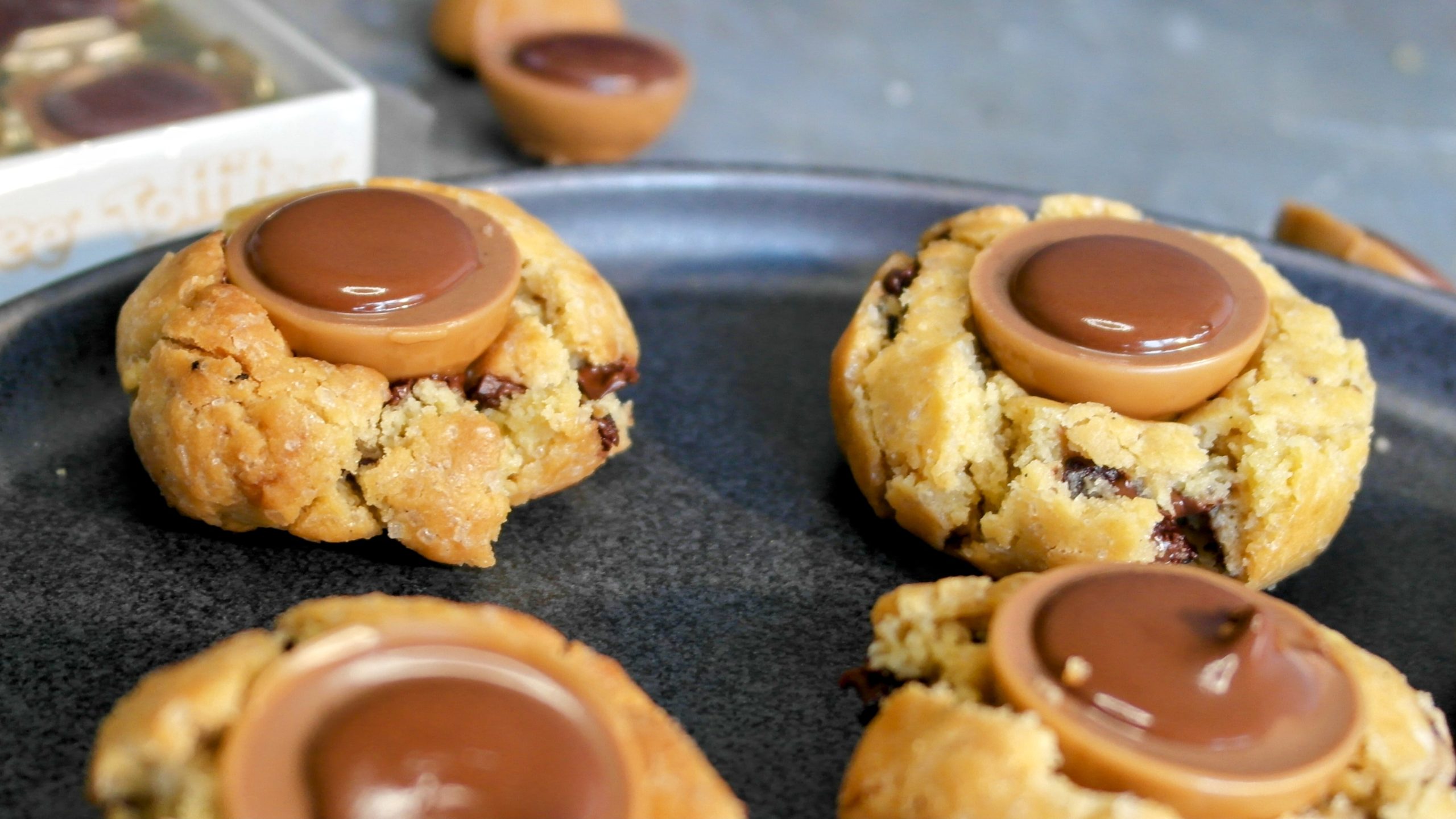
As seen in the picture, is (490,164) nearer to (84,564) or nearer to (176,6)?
(176,6)

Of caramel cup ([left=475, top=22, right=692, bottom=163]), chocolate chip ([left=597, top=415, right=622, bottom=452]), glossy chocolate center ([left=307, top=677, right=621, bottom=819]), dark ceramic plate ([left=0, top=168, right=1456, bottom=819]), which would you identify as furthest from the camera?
caramel cup ([left=475, top=22, right=692, bottom=163])

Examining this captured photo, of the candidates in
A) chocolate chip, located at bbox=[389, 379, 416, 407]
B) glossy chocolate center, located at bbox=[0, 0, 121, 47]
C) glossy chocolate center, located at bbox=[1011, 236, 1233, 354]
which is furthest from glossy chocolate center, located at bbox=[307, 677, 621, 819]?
glossy chocolate center, located at bbox=[0, 0, 121, 47]

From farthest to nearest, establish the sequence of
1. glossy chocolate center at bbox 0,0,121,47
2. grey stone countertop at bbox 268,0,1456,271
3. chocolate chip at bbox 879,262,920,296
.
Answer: grey stone countertop at bbox 268,0,1456,271, glossy chocolate center at bbox 0,0,121,47, chocolate chip at bbox 879,262,920,296

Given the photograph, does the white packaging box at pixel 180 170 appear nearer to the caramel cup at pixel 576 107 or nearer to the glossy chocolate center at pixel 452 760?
the caramel cup at pixel 576 107

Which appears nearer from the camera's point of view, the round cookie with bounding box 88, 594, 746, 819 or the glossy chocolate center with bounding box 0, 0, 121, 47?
the round cookie with bounding box 88, 594, 746, 819

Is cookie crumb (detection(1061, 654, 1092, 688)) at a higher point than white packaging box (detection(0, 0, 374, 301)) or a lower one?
higher

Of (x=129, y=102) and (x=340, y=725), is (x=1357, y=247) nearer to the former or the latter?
(x=340, y=725)

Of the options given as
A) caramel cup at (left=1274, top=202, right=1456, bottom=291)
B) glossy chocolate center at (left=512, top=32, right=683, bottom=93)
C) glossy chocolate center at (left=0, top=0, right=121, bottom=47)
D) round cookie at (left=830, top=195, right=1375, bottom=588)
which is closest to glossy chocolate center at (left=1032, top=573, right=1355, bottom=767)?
round cookie at (left=830, top=195, right=1375, bottom=588)

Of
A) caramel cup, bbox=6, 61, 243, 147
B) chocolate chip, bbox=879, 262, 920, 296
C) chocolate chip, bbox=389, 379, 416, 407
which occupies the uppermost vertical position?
chocolate chip, bbox=879, 262, 920, 296

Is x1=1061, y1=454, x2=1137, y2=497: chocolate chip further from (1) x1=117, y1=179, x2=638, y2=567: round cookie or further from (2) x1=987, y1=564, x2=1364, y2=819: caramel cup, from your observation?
(1) x1=117, y1=179, x2=638, y2=567: round cookie
